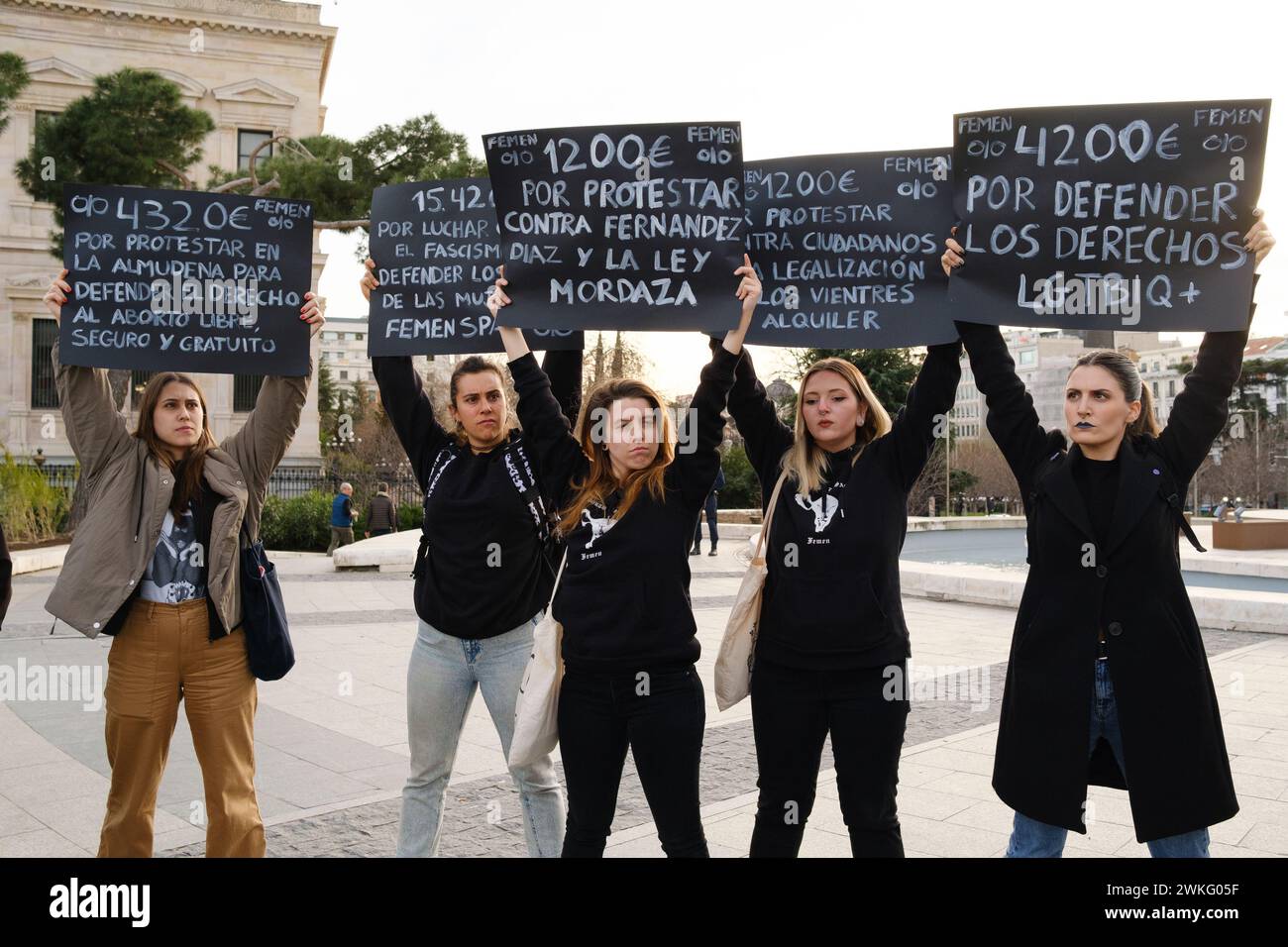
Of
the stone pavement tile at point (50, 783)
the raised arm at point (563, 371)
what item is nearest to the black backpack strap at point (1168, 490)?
the raised arm at point (563, 371)

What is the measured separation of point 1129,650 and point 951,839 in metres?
1.97

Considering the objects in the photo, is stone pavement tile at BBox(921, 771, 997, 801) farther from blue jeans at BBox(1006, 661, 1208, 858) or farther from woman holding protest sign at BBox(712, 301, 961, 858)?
woman holding protest sign at BBox(712, 301, 961, 858)

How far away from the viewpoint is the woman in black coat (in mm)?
3268

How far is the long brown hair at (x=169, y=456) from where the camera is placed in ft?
13.4

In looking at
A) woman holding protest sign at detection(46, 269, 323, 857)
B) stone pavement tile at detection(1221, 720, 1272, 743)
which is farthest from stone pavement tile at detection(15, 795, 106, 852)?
stone pavement tile at detection(1221, 720, 1272, 743)

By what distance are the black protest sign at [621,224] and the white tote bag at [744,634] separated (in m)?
0.91

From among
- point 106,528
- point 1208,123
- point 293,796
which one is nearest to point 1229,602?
point 1208,123

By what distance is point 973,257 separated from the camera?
3857 mm

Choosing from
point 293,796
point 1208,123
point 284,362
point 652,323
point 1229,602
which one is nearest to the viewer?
point 1208,123

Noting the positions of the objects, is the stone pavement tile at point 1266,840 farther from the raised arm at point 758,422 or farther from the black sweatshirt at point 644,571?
the black sweatshirt at point 644,571

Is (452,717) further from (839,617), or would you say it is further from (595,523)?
(839,617)

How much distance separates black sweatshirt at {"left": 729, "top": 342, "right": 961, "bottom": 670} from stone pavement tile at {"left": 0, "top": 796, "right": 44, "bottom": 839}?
379cm

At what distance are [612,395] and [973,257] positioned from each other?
1.43 meters
